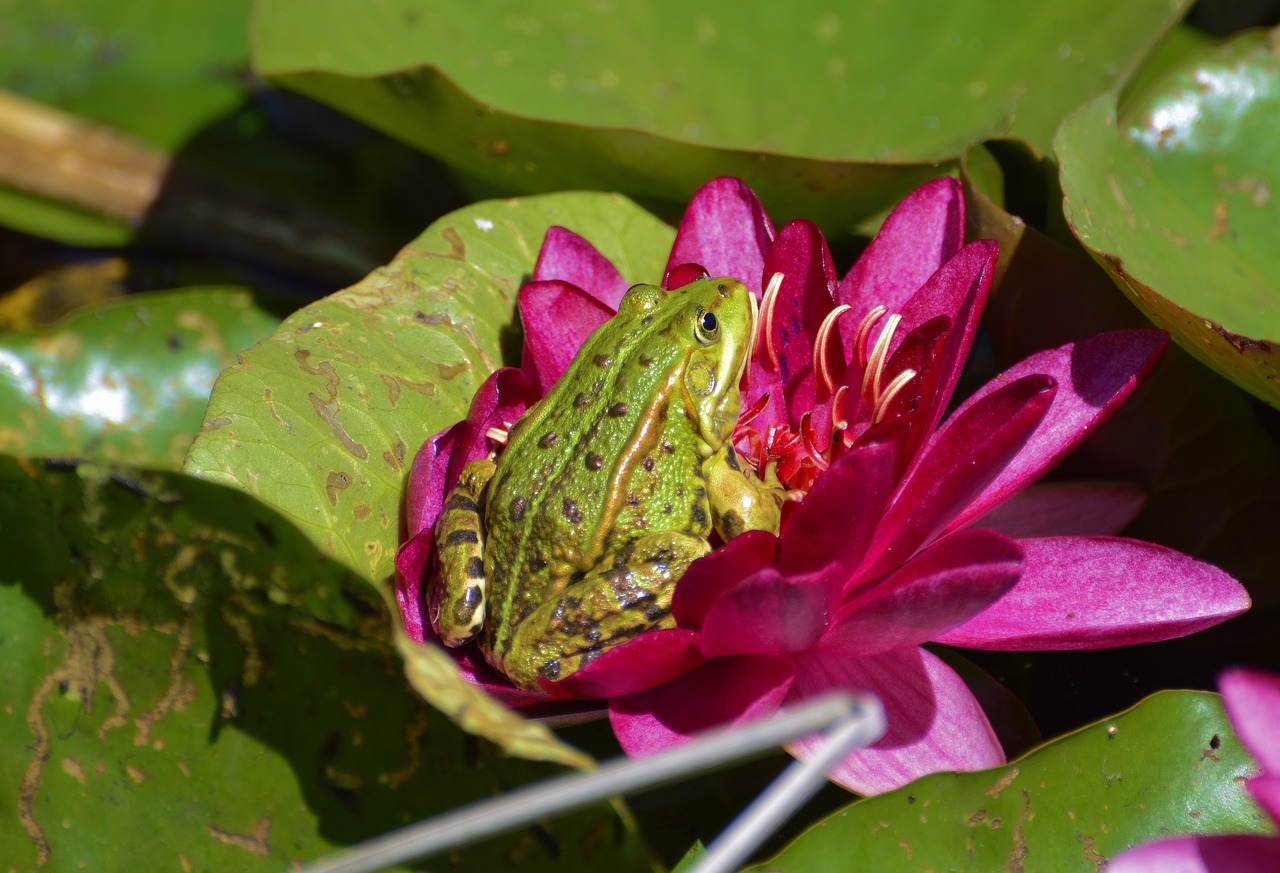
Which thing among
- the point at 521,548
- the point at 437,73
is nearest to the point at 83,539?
the point at 521,548

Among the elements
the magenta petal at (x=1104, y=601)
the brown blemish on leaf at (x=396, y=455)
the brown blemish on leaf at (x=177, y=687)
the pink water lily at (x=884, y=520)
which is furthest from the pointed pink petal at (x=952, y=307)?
the brown blemish on leaf at (x=177, y=687)

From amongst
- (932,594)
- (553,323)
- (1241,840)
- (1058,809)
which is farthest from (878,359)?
(1241,840)

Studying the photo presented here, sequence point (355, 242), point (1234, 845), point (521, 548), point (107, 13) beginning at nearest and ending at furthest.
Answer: point (1234, 845) → point (521, 548) → point (355, 242) → point (107, 13)

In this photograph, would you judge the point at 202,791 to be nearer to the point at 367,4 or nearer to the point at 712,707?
the point at 712,707

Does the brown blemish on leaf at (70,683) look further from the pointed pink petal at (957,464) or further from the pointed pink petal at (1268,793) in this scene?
the pointed pink petal at (1268,793)

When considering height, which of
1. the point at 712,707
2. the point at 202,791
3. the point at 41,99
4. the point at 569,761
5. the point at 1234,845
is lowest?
the point at 41,99

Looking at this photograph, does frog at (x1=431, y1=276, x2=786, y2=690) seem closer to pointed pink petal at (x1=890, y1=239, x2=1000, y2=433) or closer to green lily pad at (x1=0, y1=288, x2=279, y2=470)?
pointed pink petal at (x1=890, y1=239, x2=1000, y2=433)
